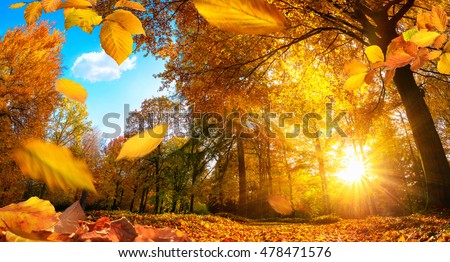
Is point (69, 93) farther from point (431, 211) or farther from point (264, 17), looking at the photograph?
point (431, 211)

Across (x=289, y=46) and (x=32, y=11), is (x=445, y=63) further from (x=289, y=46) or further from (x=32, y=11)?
(x=289, y=46)

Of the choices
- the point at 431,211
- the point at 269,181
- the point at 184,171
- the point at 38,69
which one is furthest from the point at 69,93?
the point at 269,181

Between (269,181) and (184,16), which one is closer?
(184,16)

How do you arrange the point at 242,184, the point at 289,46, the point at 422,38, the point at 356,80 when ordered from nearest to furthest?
1. the point at 422,38
2. the point at 356,80
3. the point at 289,46
4. the point at 242,184

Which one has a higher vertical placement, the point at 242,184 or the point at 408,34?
the point at 408,34

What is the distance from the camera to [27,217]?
601mm

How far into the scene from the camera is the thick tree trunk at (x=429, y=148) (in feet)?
22.3

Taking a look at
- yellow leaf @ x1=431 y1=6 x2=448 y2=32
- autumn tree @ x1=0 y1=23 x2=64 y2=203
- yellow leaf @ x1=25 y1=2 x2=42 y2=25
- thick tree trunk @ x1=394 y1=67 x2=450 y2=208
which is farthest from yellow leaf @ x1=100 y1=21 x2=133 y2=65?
autumn tree @ x1=0 y1=23 x2=64 y2=203

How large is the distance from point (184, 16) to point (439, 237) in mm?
7449

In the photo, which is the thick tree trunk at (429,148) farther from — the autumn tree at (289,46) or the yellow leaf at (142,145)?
the yellow leaf at (142,145)

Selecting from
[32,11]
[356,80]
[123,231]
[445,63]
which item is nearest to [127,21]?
[32,11]

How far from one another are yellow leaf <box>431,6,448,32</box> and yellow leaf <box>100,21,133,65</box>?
557mm

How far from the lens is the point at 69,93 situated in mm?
579

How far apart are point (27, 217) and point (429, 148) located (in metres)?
8.10
